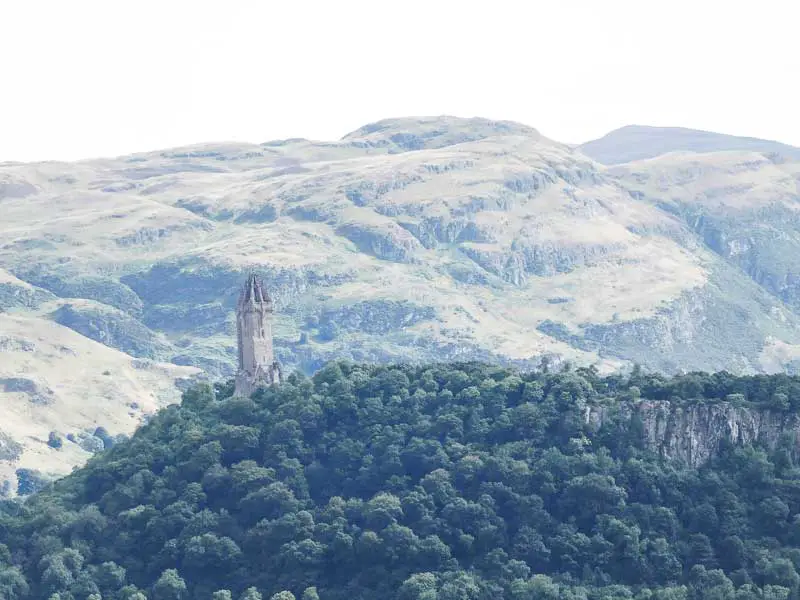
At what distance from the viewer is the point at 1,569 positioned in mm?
196125

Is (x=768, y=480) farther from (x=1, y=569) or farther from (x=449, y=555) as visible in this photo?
Answer: (x=1, y=569)

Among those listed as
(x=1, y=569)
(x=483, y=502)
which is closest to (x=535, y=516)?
(x=483, y=502)

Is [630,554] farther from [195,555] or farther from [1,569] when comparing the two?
[1,569]

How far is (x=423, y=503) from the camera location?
19775cm

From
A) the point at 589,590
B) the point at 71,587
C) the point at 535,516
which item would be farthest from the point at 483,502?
the point at 71,587

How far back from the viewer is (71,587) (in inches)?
7584

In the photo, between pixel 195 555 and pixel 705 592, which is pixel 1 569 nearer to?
pixel 195 555

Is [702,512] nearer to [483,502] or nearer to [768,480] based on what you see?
[768,480]

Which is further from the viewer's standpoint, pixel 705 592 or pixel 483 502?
pixel 483 502

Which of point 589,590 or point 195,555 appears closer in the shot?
point 589,590

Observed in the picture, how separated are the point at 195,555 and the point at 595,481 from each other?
38837 millimetres

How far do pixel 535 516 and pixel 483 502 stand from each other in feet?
17.6

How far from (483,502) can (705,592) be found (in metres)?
25.4

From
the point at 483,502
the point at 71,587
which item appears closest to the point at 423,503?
the point at 483,502
